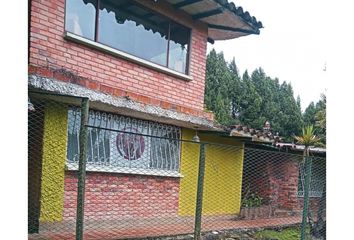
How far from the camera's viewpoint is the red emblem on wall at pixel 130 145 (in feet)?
21.7

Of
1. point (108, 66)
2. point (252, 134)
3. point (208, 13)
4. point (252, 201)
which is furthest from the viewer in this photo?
point (252, 201)

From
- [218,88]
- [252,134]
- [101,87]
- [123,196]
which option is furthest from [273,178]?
[218,88]

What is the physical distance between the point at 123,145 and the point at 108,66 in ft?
4.80

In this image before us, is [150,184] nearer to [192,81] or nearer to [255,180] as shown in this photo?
[192,81]

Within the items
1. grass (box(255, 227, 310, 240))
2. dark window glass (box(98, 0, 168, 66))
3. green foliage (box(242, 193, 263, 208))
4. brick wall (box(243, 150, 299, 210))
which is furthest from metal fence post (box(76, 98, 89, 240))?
brick wall (box(243, 150, 299, 210))

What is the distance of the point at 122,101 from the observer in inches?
232

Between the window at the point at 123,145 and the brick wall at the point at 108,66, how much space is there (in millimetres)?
577

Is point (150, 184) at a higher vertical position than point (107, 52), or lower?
lower

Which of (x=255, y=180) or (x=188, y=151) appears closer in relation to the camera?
→ (x=188, y=151)

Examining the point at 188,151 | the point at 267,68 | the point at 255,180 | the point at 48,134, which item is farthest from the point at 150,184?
the point at 267,68

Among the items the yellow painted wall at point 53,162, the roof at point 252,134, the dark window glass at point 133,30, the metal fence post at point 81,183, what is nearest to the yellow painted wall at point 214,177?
the roof at point 252,134

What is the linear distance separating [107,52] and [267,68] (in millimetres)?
18374

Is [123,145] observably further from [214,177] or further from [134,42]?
[214,177]
